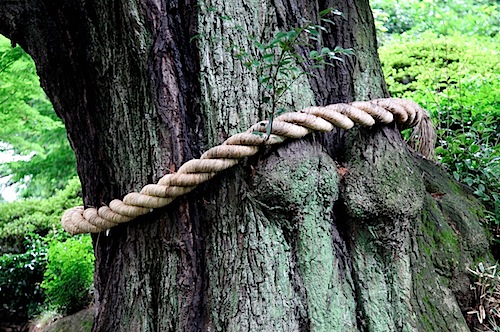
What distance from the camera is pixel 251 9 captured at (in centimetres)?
124

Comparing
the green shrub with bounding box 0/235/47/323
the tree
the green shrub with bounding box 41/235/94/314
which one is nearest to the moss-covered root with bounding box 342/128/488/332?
the tree

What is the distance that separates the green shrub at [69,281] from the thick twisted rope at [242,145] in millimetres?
1963

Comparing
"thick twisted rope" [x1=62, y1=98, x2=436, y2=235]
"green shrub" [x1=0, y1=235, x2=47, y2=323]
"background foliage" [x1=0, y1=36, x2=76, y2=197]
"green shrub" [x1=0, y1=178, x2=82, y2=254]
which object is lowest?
"green shrub" [x1=0, y1=235, x2=47, y2=323]

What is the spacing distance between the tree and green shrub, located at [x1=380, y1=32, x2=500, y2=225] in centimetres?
64

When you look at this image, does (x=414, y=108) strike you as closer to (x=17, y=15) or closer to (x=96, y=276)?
(x=96, y=276)

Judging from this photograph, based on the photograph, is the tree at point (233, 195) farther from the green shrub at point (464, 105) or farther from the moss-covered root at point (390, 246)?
the green shrub at point (464, 105)

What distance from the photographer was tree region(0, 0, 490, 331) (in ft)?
3.72

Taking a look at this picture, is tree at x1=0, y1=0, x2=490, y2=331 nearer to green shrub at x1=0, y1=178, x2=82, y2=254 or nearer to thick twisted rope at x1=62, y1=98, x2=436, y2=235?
thick twisted rope at x1=62, y1=98, x2=436, y2=235

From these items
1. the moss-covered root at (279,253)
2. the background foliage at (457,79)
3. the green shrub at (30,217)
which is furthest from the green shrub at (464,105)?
the green shrub at (30,217)

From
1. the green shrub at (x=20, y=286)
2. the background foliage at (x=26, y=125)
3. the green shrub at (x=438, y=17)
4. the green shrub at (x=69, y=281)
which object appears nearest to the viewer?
the green shrub at (x=69, y=281)

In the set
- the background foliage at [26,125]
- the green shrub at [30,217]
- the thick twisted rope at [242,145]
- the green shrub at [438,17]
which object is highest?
the green shrub at [438,17]

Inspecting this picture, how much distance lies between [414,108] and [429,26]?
6551 millimetres

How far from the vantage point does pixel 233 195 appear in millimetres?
1158

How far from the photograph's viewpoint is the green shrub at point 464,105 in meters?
1.86
